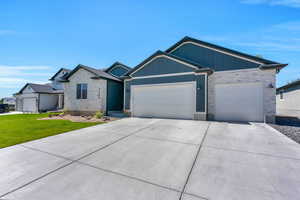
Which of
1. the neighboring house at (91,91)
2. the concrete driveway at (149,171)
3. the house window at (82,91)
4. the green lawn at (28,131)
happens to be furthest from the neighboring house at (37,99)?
the concrete driveway at (149,171)

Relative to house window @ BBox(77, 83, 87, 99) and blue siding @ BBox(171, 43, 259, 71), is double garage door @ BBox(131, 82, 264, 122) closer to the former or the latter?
blue siding @ BBox(171, 43, 259, 71)

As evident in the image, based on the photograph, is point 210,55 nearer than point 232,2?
No

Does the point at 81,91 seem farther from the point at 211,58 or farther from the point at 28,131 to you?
the point at 211,58

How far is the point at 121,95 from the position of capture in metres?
14.5

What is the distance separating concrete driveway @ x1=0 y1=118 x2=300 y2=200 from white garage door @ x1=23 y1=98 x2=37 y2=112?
778 inches

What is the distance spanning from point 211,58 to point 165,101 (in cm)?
512

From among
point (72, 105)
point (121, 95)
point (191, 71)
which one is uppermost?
point (191, 71)

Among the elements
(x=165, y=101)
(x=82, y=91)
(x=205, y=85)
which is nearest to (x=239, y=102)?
(x=205, y=85)

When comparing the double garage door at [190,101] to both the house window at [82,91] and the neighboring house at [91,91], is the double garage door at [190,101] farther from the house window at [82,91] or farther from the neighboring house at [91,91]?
the house window at [82,91]

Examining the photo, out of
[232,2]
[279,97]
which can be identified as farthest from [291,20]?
[279,97]

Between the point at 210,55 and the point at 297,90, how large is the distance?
967 centimetres

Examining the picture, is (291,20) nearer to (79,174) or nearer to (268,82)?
(268,82)

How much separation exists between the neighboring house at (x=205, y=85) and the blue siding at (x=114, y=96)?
2.65m

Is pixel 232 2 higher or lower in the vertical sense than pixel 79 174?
higher
